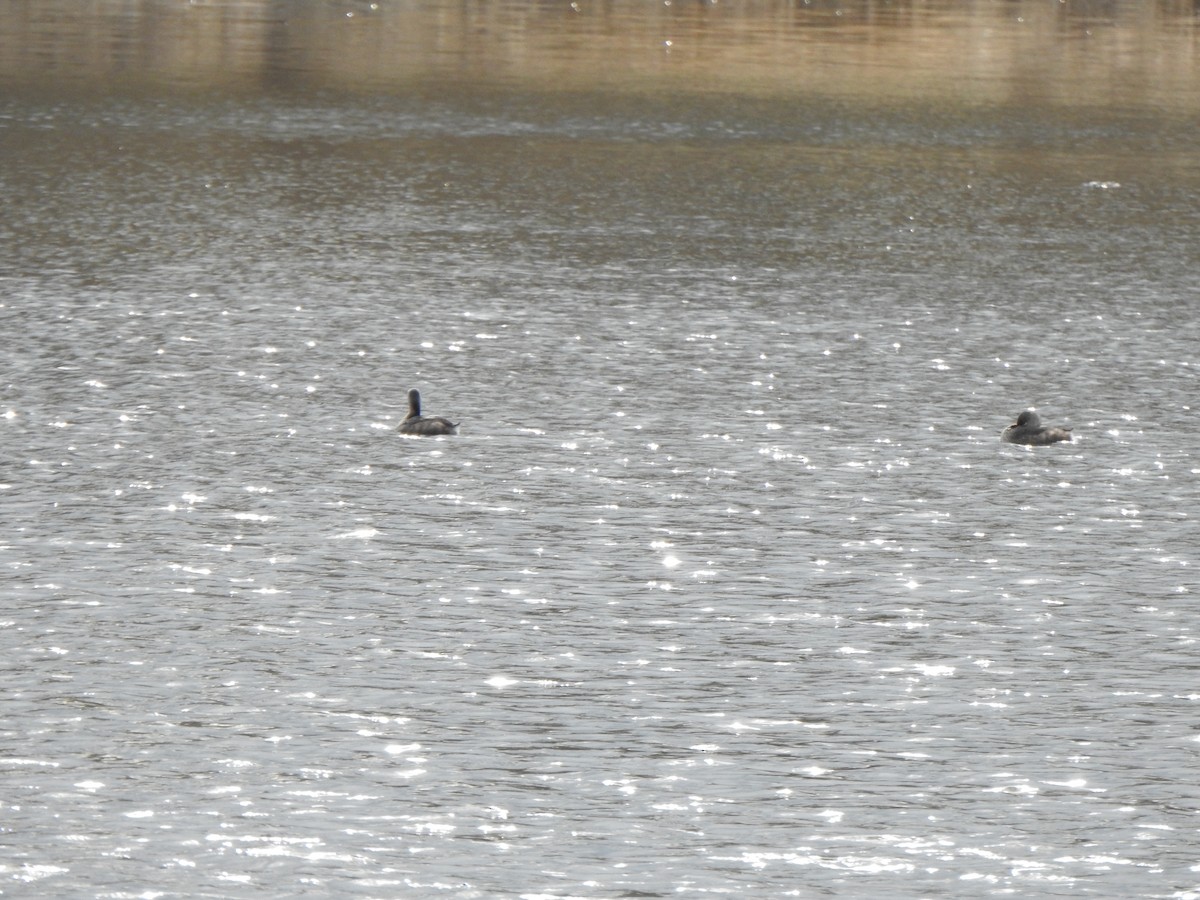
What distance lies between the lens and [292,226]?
133 ft

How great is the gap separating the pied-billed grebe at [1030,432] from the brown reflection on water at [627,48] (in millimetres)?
42213

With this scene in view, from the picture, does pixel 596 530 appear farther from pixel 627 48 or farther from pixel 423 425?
pixel 627 48

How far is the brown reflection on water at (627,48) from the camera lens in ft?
226

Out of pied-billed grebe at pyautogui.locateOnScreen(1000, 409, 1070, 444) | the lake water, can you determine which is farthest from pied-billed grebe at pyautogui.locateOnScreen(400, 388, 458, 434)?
pied-billed grebe at pyautogui.locateOnScreen(1000, 409, 1070, 444)

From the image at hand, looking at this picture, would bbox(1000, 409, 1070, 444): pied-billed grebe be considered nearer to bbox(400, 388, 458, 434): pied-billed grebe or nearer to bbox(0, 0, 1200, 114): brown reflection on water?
bbox(400, 388, 458, 434): pied-billed grebe

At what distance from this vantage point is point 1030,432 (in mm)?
23969

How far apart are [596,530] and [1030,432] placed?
5971mm

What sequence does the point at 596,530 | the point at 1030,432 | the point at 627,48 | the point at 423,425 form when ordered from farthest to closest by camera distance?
the point at 627,48, the point at 423,425, the point at 1030,432, the point at 596,530

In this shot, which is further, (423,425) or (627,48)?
(627,48)

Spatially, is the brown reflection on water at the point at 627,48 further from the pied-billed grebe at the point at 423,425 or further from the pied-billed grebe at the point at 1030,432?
the pied-billed grebe at the point at 423,425

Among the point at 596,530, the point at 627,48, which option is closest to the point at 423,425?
the point at 596,530

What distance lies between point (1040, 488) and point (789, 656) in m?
6.47

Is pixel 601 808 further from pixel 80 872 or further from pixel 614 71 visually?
pixel 614 71

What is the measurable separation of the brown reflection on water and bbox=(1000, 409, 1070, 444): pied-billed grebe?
42.2m
